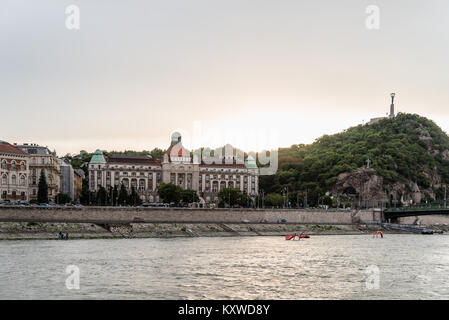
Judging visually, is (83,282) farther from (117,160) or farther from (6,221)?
(117,160)

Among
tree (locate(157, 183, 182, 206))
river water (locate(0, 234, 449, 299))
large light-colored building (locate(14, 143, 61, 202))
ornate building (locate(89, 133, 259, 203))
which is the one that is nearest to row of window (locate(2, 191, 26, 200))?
large light-colored building (locate(14, 143, 61, 202))

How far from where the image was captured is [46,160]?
446 feet

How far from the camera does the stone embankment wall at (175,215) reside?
96.6 m

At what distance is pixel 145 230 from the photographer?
10019cm

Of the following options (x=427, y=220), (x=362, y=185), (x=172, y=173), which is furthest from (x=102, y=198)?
(x=362, y=185)

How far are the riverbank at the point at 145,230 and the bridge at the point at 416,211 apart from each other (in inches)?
625

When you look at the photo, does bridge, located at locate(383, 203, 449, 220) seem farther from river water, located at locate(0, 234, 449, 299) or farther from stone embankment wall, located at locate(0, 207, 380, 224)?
river water, located at locate(0, 234, 449, 299)

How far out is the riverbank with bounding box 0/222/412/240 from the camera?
86438 millimetres

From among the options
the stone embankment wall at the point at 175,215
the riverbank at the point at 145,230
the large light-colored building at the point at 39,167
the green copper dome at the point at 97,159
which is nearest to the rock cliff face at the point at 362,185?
the stone embankment wall at the point at 175,215

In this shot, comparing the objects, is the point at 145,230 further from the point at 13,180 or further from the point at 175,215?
the point at 13,180

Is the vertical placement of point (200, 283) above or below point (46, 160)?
below
